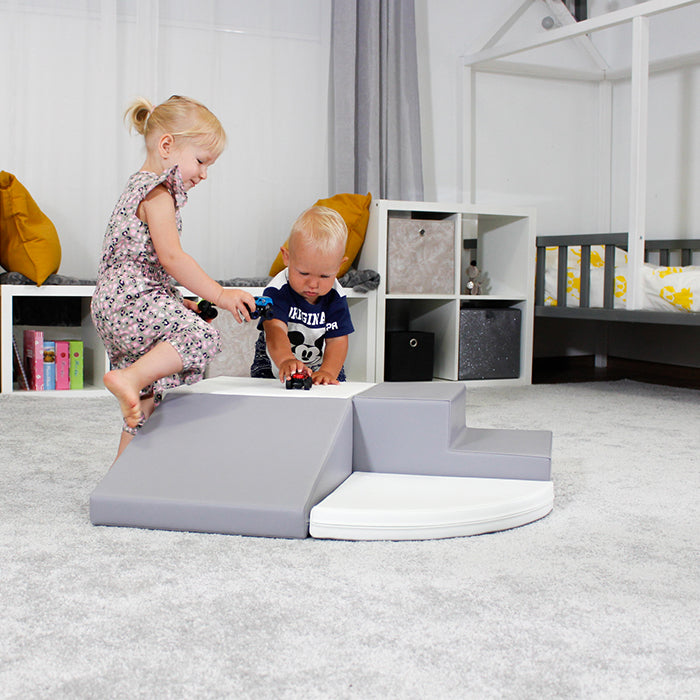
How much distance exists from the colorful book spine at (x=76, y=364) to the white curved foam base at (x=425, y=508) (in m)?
1.65

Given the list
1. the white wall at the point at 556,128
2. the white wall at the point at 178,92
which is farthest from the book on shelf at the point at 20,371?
the white wall at the point at 556,128

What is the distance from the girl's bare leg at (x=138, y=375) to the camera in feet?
4.07

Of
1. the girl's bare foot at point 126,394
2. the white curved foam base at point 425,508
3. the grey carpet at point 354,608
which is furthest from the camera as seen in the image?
the girl's bare foot at point 126,394

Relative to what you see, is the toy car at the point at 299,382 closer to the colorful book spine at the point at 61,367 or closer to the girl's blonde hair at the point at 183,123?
the girl's blonde hair at the point at 183,123

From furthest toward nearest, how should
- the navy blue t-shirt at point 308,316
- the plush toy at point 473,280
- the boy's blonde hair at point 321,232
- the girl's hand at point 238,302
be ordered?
the plush toy at point 473,280 → the navy blue t-shirt at point 308,316 → the boy's blonde hair at point 321,232 → the girl's hand at point 238,302

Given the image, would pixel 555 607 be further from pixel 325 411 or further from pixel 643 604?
pixel 325 411

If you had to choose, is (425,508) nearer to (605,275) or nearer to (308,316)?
(308,316)

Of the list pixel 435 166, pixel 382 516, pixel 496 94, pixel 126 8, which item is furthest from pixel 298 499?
pixel 496 94

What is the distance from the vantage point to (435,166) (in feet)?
11.8

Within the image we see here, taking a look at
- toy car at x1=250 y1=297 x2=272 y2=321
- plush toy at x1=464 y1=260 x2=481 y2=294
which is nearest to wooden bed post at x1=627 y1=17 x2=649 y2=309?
plush toy at x1=464 y1=260 x2=481 y2=294

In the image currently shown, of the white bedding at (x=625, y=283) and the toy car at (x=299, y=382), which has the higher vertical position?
the white bedding at (x=625, y=283)

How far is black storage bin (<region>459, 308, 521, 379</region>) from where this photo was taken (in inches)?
119

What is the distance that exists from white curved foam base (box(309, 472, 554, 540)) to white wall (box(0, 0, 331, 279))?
79.9 inches

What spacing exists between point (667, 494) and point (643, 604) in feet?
1.82
